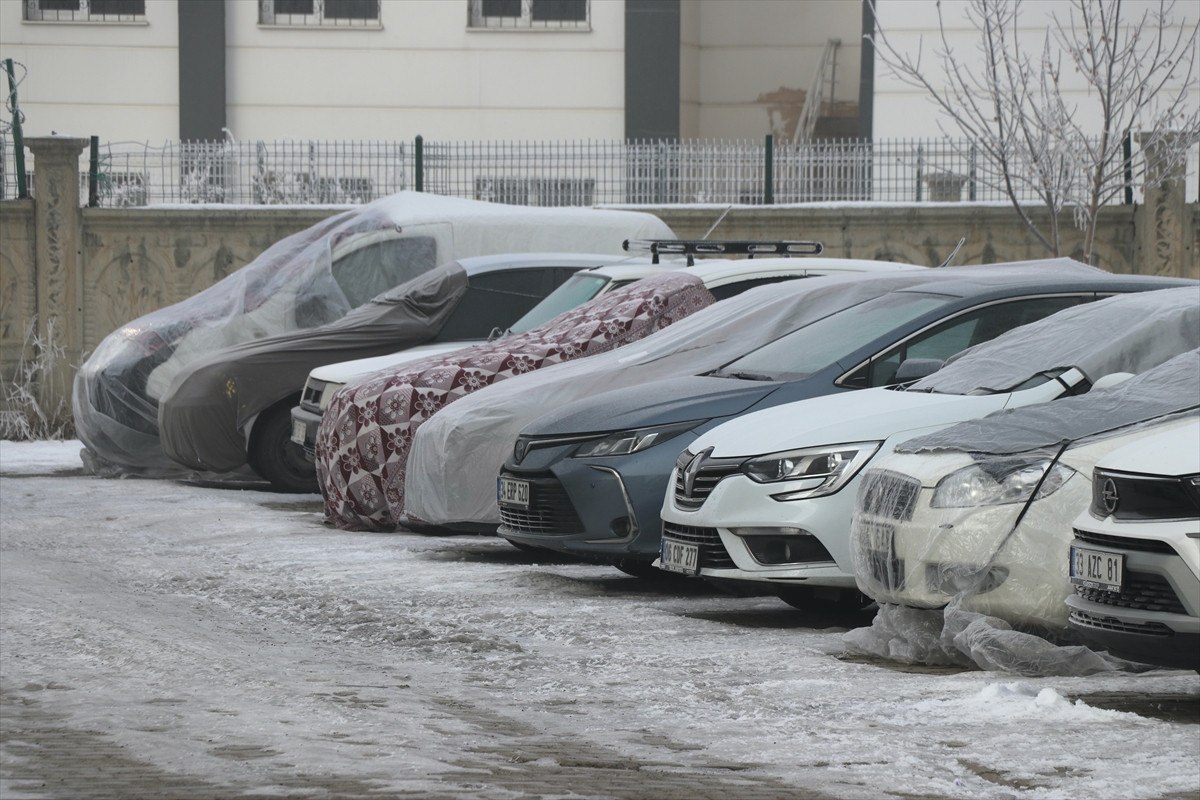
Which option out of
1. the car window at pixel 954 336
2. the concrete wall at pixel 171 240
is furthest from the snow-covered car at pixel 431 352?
the concrete wall at pixel 171 240

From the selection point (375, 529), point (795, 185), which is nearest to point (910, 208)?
point (795, 185)

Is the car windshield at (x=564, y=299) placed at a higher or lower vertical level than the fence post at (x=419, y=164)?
lower

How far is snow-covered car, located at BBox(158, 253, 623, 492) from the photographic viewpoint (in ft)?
47.5

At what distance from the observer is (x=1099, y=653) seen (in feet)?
24.0

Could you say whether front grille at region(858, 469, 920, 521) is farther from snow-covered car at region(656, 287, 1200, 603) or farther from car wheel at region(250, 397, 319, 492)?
car wheel at region(250, 397, 319, 492)

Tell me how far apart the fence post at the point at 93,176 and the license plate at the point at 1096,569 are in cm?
1674

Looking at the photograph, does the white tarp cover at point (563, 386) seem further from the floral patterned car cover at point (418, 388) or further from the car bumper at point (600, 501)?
the car bumper at point (600, 501)

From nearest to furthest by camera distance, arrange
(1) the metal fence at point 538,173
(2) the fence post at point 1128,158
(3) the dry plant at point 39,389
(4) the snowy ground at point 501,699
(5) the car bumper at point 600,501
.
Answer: (4) the snowy ground at point 501,699 < (5) the car bumper at point 600,501 < (2) the fence post at point 1128,158 < (3) the dry plant at point 39,389 < (1) the metal fence at point 538,173

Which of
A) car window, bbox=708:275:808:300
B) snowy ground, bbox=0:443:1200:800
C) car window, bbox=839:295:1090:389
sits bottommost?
snowy ground, bbox=0:443:1200:800

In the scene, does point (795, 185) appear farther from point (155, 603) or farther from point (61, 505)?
point (155, 603)

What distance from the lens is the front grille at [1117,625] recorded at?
6168 millimetres

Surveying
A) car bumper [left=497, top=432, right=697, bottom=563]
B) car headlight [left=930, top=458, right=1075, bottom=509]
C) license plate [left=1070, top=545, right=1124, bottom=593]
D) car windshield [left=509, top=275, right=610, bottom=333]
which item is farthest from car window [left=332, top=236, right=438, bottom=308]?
license plate [left=1070, top=545, right=1124, bottom=593]

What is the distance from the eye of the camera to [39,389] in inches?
828

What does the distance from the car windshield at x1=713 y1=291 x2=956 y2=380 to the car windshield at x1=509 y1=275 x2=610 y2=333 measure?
3.33 meters
